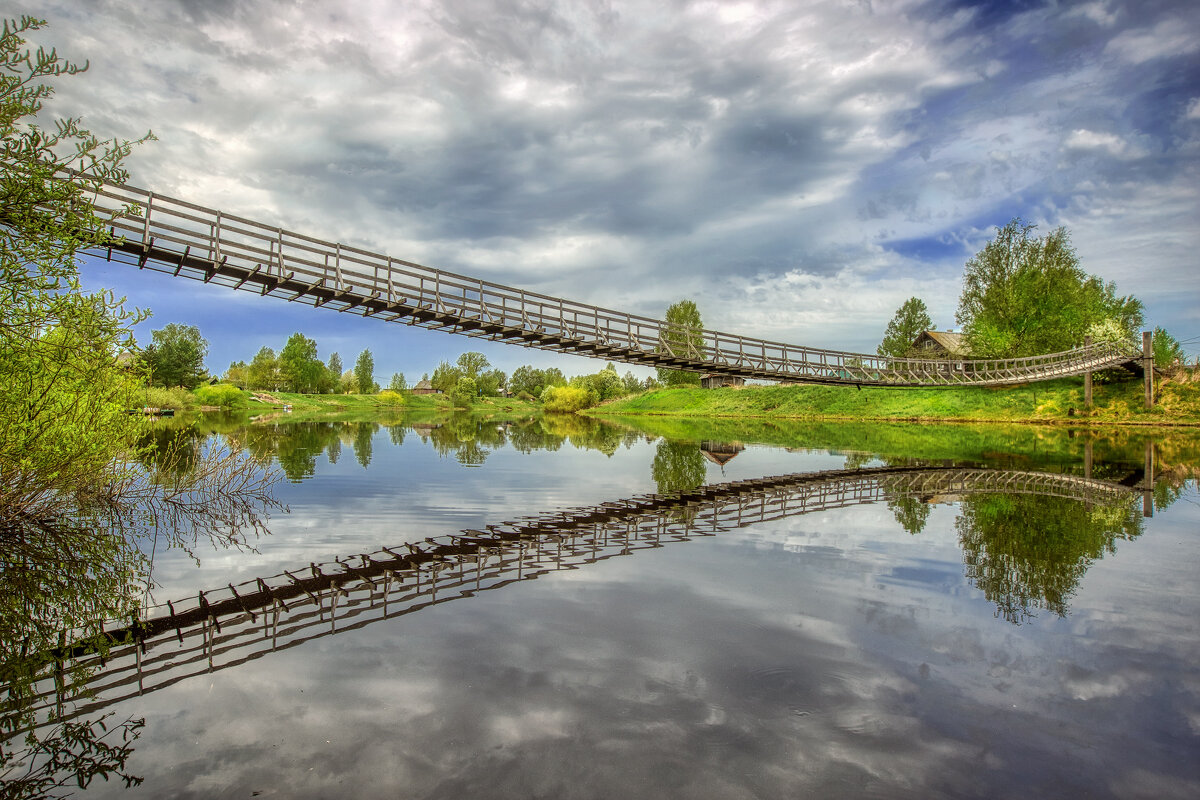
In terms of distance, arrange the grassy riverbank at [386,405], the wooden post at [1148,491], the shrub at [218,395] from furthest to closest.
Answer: the grassy riverbank at [386,405], the shrub at [218,395], the wooden post at [1148,491]

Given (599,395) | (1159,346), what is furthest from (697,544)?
(599,395)

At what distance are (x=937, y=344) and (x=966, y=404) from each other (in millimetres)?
23503

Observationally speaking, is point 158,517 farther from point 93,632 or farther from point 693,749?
point 693,749

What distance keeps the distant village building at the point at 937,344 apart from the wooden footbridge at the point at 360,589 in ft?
174

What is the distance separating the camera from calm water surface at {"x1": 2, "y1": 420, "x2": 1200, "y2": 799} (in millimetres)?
3955

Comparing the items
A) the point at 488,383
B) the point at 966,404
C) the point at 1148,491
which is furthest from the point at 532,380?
the point at 1148,491

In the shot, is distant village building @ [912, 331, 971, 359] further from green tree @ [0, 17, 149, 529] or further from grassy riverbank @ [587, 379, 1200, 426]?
green tree @ [0, 17, 149, 529]

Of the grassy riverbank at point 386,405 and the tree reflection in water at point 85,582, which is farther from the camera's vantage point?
the grassy riverbank at point 386,405

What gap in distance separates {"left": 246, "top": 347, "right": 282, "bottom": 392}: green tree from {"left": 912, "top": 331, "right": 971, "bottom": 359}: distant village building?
318ft

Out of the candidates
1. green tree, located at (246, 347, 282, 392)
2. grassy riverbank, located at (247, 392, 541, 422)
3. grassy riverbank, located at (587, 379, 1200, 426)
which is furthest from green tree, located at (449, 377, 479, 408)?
grassy riverbank, located at (587, 379, 1200, 426)

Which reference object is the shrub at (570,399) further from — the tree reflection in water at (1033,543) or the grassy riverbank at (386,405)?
the tree reflection in water at (1033,543)

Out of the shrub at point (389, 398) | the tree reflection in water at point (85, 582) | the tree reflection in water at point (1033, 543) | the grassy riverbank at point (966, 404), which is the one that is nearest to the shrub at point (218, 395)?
the shrub at point (389, 398)

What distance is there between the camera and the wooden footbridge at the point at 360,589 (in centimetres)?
539

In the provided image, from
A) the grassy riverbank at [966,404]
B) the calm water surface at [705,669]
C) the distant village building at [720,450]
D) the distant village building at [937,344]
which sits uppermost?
the distant village building at [937,344]
